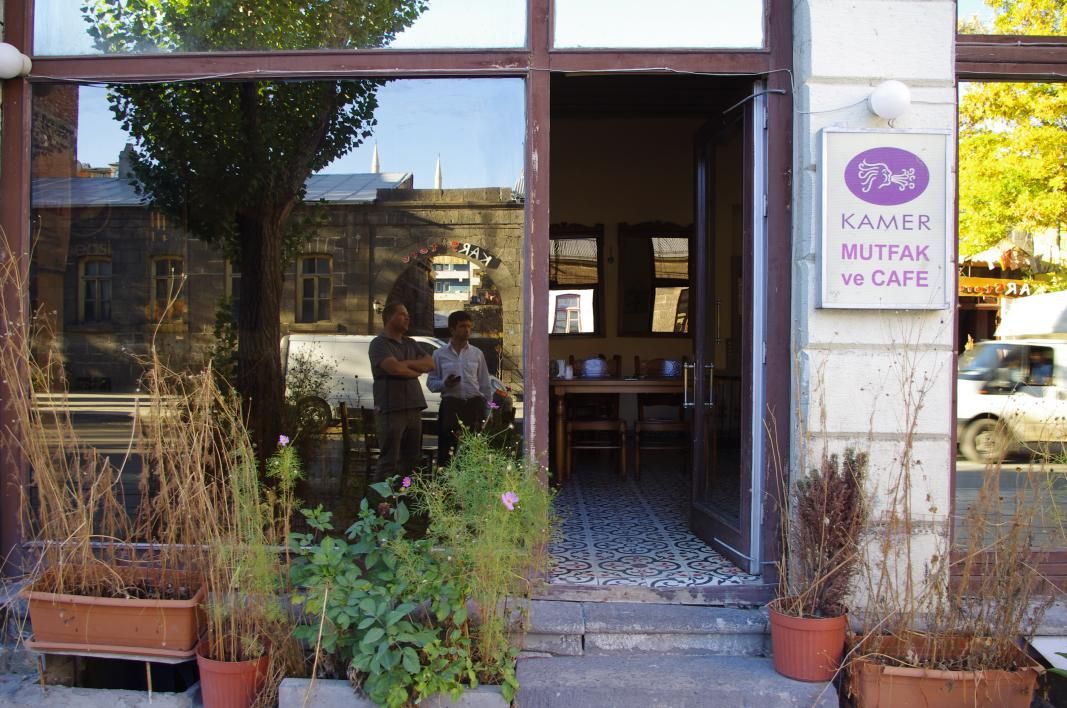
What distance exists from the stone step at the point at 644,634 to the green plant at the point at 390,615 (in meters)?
0.53

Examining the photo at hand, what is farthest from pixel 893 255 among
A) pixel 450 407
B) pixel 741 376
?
pixel 450 407

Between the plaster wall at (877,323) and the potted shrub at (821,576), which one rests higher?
the plaster wall at (877,323)

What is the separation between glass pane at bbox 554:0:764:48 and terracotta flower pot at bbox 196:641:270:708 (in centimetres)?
292

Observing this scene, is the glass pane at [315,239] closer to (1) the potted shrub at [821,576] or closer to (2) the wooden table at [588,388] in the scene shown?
(1) the potted shrub at [821,576]

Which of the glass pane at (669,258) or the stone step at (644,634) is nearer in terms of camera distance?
the stone step at (644,634)

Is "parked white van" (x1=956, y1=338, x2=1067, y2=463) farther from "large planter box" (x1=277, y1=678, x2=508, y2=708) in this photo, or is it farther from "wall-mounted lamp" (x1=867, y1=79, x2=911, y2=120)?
"large planter box" (x1=277, y1=678, x2=508, y2=708)

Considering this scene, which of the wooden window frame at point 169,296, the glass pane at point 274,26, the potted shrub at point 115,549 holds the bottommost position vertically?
the potted shrub at point 115,549

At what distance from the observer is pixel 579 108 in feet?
24.3

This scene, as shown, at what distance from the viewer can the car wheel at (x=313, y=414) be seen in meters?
4.95

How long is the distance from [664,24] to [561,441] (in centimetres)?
371

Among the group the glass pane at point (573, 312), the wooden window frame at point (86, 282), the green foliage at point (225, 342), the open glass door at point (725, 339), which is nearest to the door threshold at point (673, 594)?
the open glass door at point (725, 339)

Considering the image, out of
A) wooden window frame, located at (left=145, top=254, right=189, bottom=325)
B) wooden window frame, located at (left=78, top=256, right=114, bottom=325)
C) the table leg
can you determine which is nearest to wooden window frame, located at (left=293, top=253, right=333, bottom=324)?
wooden window frame, located at (left=145, top=254, right=189, bottom=325)

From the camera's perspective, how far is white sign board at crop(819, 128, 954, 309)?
141 inches

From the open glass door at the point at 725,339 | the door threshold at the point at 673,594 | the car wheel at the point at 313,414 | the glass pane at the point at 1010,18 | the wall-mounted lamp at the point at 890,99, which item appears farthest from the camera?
the car wheel at the point at 313,414
